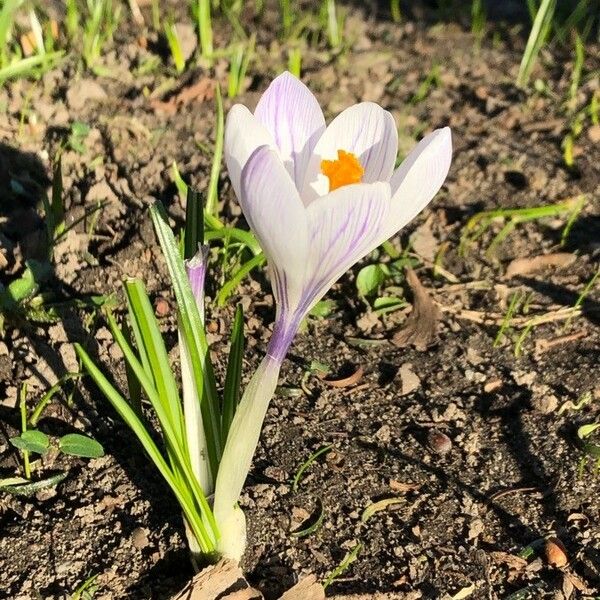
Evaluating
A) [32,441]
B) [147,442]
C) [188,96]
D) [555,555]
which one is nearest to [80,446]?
[32,441]

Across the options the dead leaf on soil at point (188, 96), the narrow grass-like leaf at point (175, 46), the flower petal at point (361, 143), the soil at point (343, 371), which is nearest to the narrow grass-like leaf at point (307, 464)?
the soil at point (343, 371)

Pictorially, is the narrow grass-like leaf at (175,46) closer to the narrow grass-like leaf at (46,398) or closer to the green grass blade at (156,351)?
the narrow grass-like leaf at (46,398)

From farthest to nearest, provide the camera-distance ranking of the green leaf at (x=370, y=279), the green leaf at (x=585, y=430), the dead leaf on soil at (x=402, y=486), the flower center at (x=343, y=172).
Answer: the green leaf at (x=370, y=279) → the green leaf at (x=585, y=430) → the dead leaf on soil at (x=402, y=486) → the flower center at (x=343, y=172)

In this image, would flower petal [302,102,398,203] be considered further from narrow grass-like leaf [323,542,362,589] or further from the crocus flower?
narrow grass-like leaf [323,542,362,589]

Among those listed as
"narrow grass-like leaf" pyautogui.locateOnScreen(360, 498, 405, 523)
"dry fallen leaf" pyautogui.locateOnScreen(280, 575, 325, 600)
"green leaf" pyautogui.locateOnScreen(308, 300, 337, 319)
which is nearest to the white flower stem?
"dry fallen leaf" pyautogui.locateOnScreen(280, 575, 325, 600)

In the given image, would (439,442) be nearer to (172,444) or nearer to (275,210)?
(172,444)
